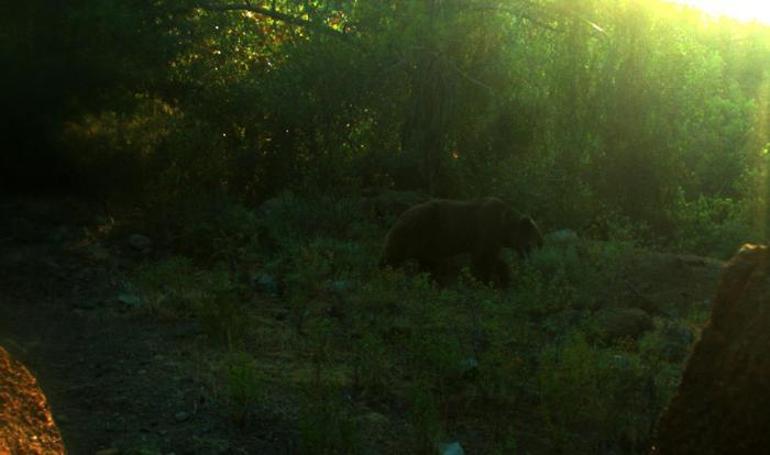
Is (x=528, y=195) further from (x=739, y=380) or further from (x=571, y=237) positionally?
(x=739, y=380)

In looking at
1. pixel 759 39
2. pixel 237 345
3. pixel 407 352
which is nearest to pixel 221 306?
pixel 237 345

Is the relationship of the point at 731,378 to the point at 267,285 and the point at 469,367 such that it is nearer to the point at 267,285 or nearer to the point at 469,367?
the point at 469,367

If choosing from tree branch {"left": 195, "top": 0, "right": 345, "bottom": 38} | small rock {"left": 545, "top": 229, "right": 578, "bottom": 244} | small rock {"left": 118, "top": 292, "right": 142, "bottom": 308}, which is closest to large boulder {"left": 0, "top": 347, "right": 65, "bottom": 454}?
small rock {"left": 118, "top": 292, "right": 142, "bottom": 308}

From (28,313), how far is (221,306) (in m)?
2.14

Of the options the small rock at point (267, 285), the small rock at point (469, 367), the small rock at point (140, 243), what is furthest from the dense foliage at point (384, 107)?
the small rock at point (469, 367)

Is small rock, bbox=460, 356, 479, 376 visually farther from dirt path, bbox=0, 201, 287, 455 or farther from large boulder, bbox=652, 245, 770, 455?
large boulder, bbox=652, 245, 770, 455

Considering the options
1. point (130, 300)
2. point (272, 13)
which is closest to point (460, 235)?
point (130, 300)

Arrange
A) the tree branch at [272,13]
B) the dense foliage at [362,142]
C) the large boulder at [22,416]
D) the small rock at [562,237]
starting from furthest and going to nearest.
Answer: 1. the tree branch at [272,13]
2. the small rock at [562,237]
3. the dense foliage at [362,142]
4. the large boulder at [22,416]

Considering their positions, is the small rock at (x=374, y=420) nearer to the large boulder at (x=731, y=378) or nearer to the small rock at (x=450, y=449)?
the small rock at (x=450, y=449)

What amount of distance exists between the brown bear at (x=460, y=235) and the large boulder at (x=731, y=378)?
6576mm

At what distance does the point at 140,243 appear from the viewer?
12.2m

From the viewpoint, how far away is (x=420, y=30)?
48.9ft

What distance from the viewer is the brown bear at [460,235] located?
1094 cm

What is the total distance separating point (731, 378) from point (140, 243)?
9.28 metres
